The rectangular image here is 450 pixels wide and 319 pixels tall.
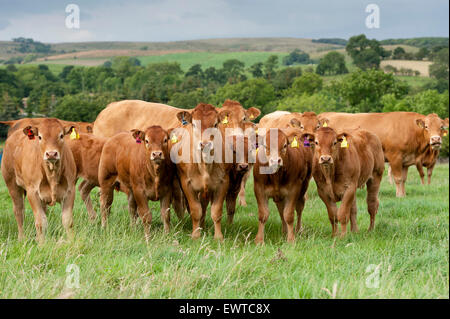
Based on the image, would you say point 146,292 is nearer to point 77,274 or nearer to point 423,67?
point 77,274

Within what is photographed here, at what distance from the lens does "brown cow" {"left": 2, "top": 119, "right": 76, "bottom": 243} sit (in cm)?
754

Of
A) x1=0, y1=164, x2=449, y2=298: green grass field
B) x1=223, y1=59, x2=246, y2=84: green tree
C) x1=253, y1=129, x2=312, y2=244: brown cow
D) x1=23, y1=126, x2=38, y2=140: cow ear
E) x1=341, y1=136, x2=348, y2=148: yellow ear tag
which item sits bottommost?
x1=0, y1=164, x2=449, y2=298: green grass field

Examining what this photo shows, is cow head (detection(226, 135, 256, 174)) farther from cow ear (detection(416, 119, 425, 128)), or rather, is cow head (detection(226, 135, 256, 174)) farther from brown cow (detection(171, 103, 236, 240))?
cow ear (detection(416, 119, 425, 128))

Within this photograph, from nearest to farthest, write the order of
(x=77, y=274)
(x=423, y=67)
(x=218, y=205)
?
(x=77, y=274) → (x=218, y=205) → (x=423, y=67)

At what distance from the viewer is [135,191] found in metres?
8.66

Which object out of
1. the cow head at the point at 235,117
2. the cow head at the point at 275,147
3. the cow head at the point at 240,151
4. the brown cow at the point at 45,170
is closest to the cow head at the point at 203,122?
the cow head at the point at 240,151

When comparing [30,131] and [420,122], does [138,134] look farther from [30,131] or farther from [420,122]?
[420,122]

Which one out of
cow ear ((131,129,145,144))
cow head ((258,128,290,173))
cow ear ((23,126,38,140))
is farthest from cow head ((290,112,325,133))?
cow ear ((23,126,38,140))

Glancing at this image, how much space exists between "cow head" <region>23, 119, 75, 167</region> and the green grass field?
120cm

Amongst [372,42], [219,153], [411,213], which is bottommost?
[411,213]
